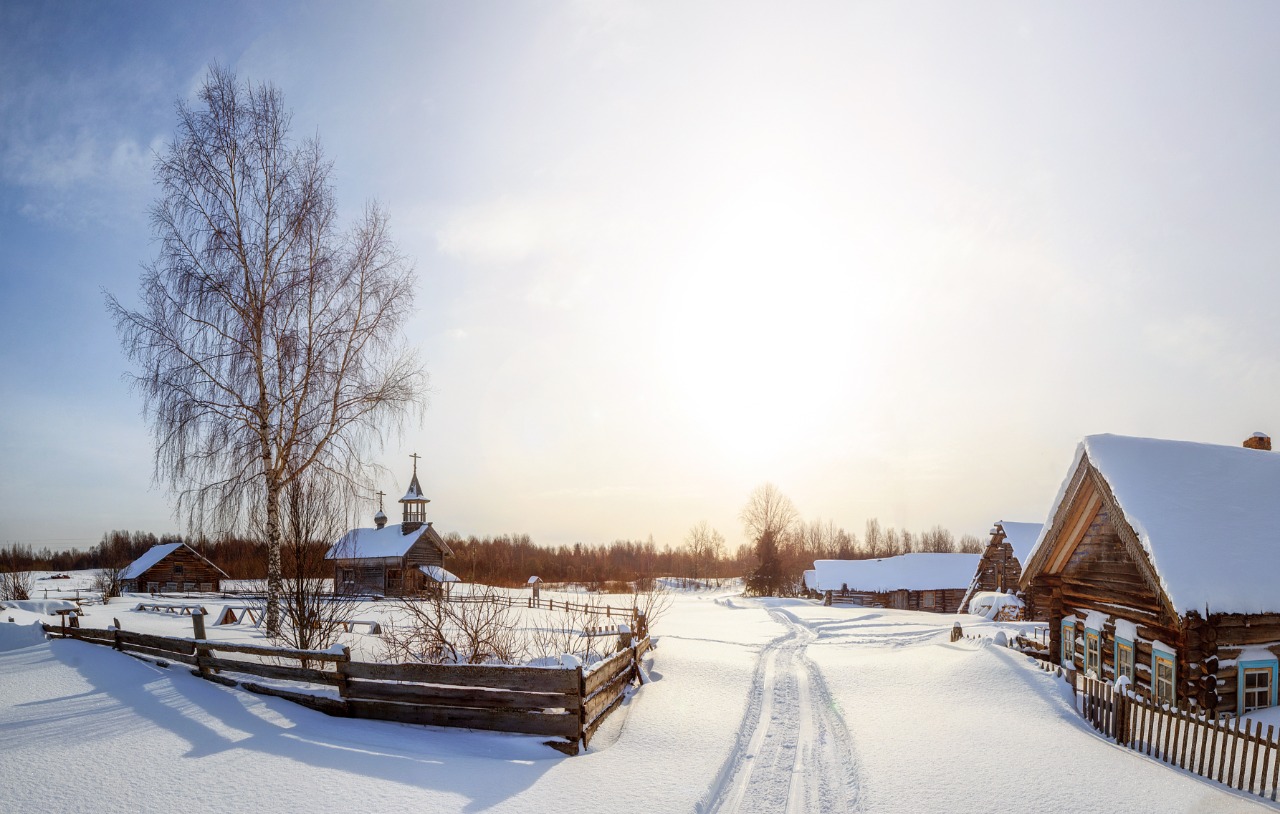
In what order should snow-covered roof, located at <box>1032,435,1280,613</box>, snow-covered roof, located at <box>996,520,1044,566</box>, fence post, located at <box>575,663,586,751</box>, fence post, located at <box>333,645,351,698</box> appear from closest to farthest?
fence post, located at <box>575,663,586,751</box>
fence post, located at <box>333,645,351,698</box>
snow-covered roof, located at <box>1032,435,1280,613</box>
snow-covered roof, located at <box>996,520,1044,566</box>

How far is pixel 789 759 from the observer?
8.89 metres

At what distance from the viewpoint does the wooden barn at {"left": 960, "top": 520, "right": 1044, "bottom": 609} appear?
120 ft

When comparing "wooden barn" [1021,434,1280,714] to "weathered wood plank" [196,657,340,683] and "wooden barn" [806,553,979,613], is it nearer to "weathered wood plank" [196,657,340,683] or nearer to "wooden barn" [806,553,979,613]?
"weathered wood plank" [196,657,340,683]

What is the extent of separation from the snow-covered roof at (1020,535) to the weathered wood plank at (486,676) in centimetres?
3454

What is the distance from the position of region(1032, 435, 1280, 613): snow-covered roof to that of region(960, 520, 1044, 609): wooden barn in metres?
23.8

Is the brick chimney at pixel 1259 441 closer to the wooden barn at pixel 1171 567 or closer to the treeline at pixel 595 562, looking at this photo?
the wooden barn at pixel 1171 567

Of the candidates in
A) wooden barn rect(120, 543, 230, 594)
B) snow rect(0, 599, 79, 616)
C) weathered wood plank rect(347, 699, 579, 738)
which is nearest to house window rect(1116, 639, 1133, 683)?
weathered wood plank rect(347, 699, 579, 738)

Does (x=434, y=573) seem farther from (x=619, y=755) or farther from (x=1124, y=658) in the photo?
(x=1124, y=658)

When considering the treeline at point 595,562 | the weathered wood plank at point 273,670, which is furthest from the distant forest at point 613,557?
the weathered wood plank at point 273,670

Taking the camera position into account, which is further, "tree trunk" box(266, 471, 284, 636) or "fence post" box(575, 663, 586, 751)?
"tree trunk" box(266, 471, 284, 636)

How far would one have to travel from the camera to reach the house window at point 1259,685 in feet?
38.0

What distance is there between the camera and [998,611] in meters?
34.3

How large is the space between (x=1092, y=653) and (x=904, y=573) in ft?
120

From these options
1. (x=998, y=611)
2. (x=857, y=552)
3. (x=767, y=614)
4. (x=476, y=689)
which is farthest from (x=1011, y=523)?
(x=857, y=552)
